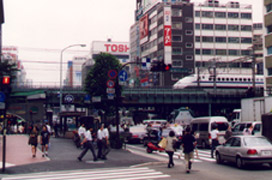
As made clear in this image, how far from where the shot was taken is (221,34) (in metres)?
97.3

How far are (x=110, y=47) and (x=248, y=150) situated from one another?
6500 inches

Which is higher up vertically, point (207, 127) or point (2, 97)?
point (2, 97)

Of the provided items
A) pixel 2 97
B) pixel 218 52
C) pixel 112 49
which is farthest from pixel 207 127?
pixel 112 49

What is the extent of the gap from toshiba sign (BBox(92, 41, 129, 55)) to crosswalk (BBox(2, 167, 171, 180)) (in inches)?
6285

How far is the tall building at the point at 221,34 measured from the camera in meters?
96.9

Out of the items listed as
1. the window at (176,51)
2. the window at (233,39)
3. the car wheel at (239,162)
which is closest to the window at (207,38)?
the window at (233,39)

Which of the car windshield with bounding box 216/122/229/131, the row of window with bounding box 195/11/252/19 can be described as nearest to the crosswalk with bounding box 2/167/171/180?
the car windshield with bounding box 216/122/229/131

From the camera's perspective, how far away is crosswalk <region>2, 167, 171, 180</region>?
46.6 ft

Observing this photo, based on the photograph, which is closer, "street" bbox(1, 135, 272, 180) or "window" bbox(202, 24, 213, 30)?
"street" bbox(1, 135, 272, 180)

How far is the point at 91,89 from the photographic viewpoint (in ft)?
169

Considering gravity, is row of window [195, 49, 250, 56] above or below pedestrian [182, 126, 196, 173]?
above

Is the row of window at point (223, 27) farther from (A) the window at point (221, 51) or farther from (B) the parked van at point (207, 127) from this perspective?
(B) the parked van at point (207, 127)

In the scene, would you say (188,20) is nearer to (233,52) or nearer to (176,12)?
(176,12)

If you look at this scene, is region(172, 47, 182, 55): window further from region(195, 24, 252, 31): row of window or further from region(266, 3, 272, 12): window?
region(266, 3, 272, 12): window
